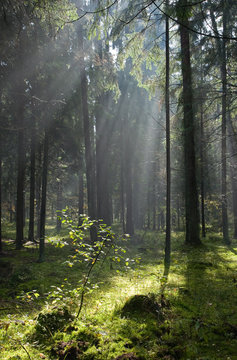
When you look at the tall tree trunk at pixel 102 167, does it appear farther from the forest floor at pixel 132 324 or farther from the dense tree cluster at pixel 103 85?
the forest floor at pixel 132 324

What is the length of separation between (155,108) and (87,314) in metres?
20.8

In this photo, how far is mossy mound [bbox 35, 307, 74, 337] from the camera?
3.69m

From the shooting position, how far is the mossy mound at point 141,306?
418 centimetres

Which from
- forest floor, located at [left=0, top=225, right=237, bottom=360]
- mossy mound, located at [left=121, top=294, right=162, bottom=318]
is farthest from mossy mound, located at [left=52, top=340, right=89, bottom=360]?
mossy mound, located at [left=121, top=294, right=162, bottom=318]

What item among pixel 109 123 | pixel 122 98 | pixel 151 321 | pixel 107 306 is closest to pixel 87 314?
pixel 107 306

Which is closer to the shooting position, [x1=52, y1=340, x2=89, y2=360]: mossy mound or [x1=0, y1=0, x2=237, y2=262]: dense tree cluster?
[x1=52, y1=340, x2=89, y2=360]: mossy mound

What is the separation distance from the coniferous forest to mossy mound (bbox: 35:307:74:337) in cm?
2

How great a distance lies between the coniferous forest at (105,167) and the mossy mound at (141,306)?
0.7 inches

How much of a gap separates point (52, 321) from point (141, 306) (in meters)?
1.43

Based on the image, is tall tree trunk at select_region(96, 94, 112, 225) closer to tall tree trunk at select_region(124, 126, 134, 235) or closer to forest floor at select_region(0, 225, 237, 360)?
tall tree trunk at select_region(124, 126, 134, 235)

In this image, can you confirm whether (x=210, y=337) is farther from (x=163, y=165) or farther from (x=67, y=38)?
(x=163, y=165)

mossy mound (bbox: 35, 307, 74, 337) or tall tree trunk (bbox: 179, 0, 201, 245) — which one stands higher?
tall tree trunk (bbox: 179, 0, 201, 245)

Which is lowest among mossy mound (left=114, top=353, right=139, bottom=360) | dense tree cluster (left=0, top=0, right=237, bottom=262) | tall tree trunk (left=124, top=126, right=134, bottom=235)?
mossy mound (left=114, top=353, right=139, bottom=360)

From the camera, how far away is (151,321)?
3877 mm
